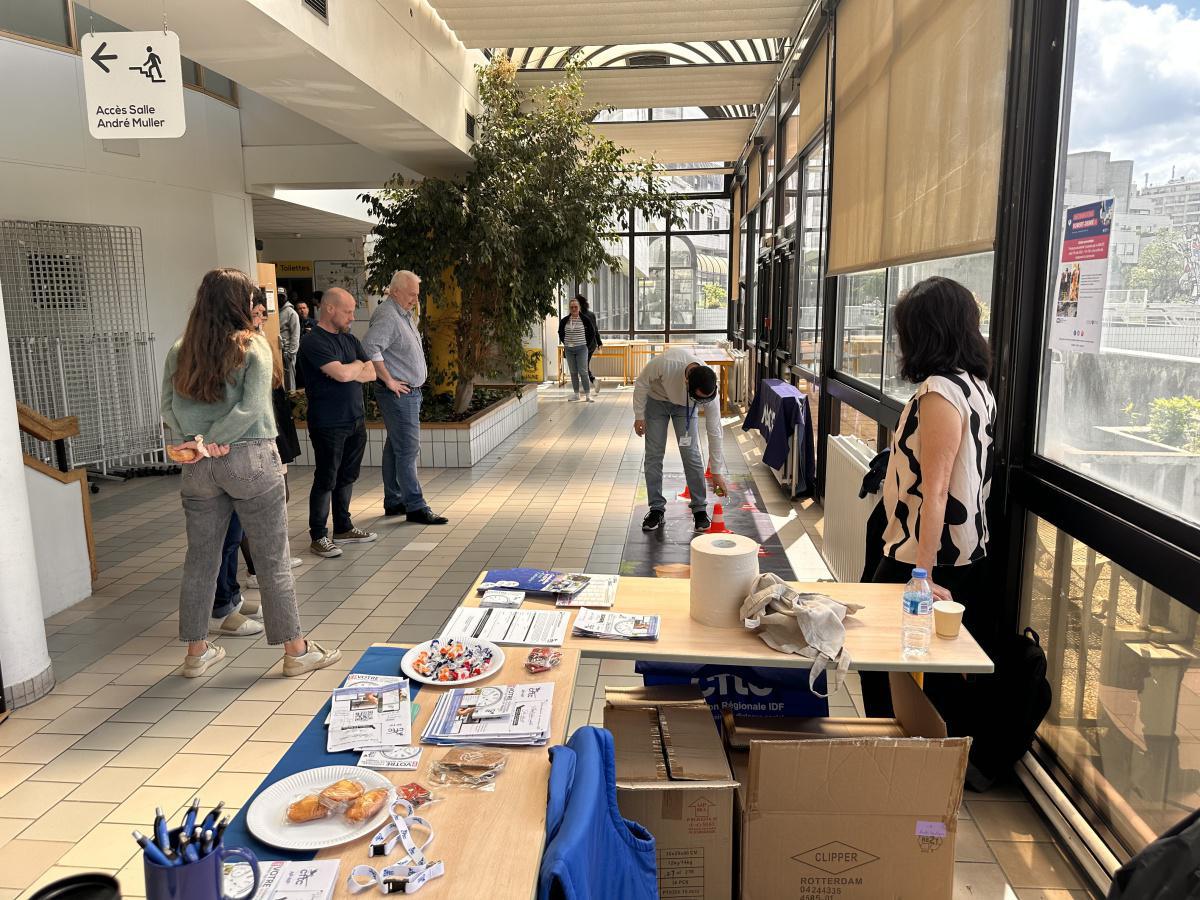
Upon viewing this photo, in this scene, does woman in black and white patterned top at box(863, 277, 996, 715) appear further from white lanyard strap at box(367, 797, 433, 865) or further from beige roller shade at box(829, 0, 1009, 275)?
white lanyard strap at box(367, 797, 433, 865)

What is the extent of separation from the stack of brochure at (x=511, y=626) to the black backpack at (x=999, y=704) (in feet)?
4.50

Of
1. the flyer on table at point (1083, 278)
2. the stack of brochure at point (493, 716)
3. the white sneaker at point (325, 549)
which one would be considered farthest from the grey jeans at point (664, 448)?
the stack of brochure at point (493, 716)

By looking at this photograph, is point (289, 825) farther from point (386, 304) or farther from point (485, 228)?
point (485, 228)

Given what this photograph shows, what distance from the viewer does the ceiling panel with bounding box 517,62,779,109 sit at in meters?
8.49

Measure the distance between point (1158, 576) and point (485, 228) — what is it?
276 inches

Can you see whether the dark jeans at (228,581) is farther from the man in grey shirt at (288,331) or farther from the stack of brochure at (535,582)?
the man in grey shirt at (288,331)

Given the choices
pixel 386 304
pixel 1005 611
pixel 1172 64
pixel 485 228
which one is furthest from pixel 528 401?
pixel 1172 64

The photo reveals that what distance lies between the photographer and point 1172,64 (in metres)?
2.12

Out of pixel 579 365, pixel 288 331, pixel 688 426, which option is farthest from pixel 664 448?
pixel 579 365

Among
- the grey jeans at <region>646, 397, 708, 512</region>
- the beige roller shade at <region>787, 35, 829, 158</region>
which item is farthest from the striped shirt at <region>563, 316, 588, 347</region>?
the grey jeans at <region>646, 397, 708, 512</region>

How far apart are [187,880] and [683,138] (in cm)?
1239

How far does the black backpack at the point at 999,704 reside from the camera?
2.68 m

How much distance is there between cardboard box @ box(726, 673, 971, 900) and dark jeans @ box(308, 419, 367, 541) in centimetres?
395

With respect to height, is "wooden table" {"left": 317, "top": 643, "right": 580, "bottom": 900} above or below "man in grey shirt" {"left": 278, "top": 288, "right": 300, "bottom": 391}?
below
